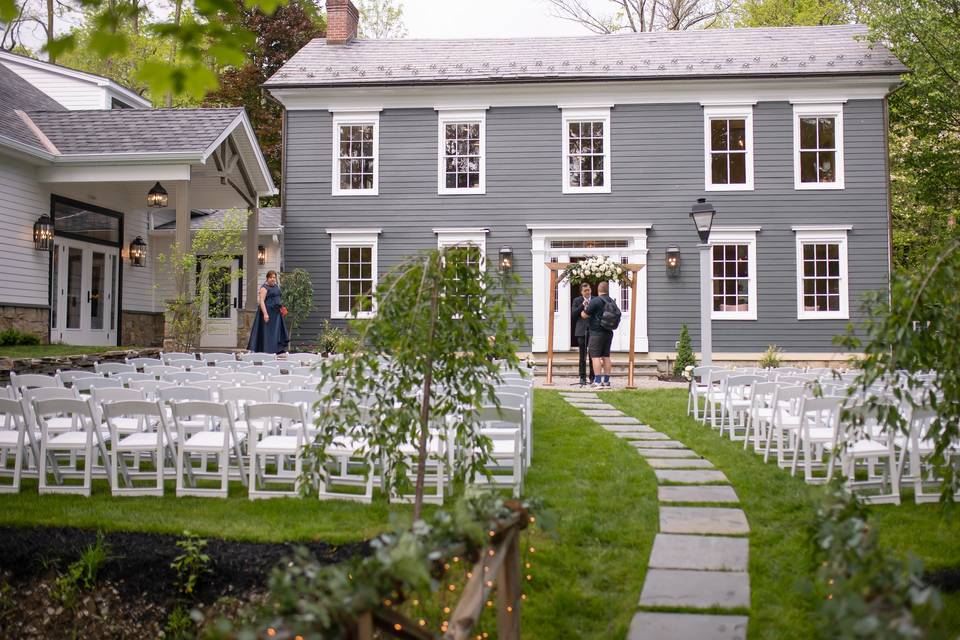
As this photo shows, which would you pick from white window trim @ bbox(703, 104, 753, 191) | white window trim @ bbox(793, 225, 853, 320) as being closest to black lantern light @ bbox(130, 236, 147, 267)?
white window trim @ bbox(703, 104, 753, 191)

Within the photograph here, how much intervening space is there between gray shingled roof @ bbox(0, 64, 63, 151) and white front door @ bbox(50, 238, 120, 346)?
2240 mm

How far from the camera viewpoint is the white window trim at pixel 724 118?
17578 mm

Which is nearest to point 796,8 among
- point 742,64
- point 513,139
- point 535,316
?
point 742,64

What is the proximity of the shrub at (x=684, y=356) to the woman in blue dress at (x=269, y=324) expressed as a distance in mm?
7758

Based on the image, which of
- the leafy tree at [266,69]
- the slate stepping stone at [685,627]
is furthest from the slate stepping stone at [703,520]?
the leafy tree at [266,69]

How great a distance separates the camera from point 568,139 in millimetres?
17953

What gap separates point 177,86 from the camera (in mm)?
3137

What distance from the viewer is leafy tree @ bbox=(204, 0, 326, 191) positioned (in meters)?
28.5

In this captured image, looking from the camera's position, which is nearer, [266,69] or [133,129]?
[133,129]

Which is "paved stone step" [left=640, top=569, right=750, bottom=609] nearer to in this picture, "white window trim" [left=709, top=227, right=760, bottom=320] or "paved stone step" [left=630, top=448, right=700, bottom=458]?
"paved stone step" [left=630, top=448, right=700, bottom=458]

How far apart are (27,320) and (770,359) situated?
46.5ft

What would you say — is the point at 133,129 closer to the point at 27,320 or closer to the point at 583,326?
the point at 27,320

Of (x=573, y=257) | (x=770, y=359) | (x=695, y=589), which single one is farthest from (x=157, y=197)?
(x=695, y=589)

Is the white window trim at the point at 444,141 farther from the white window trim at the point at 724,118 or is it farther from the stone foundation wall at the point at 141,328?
the stone foundation wall at the point at 141,328
